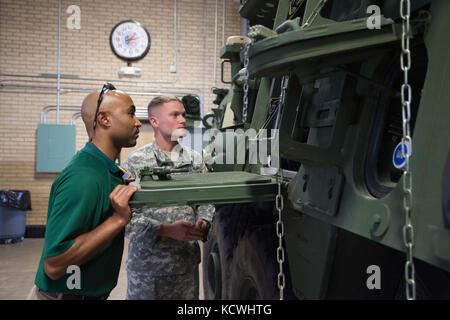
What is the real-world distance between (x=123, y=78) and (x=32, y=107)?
7.74 feet

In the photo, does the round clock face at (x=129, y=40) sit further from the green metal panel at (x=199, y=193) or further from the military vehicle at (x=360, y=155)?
the green metal panel at (x=199, y=193)

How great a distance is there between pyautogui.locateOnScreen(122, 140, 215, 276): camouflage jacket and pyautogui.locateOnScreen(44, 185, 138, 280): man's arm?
1.01 m

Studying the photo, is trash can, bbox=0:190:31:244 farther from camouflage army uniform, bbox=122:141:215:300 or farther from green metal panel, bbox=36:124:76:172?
camouflage army uniform, bbox=122:141:215:300

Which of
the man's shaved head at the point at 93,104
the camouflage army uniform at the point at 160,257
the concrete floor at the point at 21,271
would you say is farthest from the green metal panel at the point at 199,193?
the concrete floor at the point at 21,271

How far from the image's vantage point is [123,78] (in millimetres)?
10492

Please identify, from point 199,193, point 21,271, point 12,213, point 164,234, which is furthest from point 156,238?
point 12,213

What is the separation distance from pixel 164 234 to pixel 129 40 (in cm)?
866

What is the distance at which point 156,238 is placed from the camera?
114 inches

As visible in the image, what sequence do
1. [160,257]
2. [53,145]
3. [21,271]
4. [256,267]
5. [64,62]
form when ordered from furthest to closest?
[64,62], [53,145], [21,271], [160,257], [256,267]

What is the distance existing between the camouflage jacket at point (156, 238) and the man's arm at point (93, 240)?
3.31 feet

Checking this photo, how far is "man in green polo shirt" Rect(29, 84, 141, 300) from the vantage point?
1741 millimetres

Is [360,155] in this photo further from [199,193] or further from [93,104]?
[93,104]

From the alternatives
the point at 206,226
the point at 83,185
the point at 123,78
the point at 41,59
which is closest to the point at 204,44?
the point at 123,78

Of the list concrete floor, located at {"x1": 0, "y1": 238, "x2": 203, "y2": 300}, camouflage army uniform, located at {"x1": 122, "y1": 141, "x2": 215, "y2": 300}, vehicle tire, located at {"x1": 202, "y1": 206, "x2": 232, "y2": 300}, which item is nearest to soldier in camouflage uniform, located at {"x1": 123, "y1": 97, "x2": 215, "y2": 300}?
camouflage army uniform, located at {"x1": 122, "y1": 141, "x2": 215, "y2": 300}
